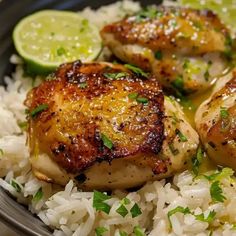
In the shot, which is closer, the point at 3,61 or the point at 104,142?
the point at 104,142

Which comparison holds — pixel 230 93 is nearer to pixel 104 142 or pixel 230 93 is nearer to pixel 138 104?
pixel 138 104

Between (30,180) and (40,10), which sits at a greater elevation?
(40,10)

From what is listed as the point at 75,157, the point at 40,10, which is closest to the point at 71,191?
the point at 75,157

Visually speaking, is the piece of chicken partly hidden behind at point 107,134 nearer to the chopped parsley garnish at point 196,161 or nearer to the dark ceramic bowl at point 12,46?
the chopped parsley garnish at point 196,161

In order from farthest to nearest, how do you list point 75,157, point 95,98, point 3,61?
point 3,61 → point 95,98 → point 75,157

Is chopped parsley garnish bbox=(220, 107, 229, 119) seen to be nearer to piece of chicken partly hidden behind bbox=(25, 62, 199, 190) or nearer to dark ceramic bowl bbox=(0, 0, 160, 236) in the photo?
piece of chicken partly hidden behind bbox=(25, 62, 199, 190)

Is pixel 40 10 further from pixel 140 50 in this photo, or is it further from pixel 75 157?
pixel 75 157

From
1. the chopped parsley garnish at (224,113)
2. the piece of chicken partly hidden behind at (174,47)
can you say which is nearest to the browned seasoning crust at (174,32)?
the piece of chicken partly hidden behind at (174,47)

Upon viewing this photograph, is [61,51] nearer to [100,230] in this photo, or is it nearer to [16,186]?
[16,186]

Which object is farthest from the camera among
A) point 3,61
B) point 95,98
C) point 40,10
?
point 40,10
